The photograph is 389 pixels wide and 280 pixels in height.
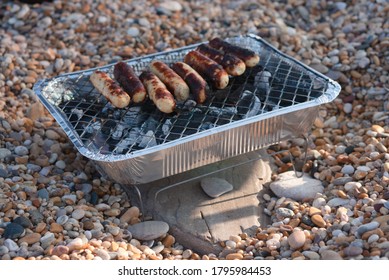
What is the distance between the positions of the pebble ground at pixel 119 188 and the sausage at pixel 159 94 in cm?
68

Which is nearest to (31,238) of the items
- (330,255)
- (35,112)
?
(35,112)

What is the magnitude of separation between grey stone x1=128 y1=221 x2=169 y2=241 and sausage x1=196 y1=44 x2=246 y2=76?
3.73 ft

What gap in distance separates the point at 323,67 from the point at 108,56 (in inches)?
72.2

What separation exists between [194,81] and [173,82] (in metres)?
0.14

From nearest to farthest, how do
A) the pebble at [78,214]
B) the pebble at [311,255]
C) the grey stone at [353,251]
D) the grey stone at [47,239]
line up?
1. the grey stone at [353,251]
2. the pebble at [311,255]
3. the grey stone at [47,239]
4. the pebble at [78,214]

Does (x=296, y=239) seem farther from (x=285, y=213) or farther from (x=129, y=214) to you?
(x=129, y=214)

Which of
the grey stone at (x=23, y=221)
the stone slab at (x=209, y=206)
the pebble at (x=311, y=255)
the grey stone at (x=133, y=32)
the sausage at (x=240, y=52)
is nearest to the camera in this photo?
the pebble at (x=311, y=255)

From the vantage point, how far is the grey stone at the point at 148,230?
414cm

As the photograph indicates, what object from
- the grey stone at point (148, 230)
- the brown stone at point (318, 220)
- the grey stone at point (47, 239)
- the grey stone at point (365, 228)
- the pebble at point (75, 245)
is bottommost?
the grey stone at point (148, 230)

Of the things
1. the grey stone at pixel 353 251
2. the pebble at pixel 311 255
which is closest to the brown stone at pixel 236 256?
the pebble at pixel 311 255

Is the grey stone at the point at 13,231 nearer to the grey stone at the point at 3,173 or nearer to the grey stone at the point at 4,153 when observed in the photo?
the grey stone at the point at 3,173

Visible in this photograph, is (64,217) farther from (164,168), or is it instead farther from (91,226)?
(164,168)

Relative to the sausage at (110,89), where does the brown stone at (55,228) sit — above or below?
below

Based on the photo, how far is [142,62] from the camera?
5035mm
